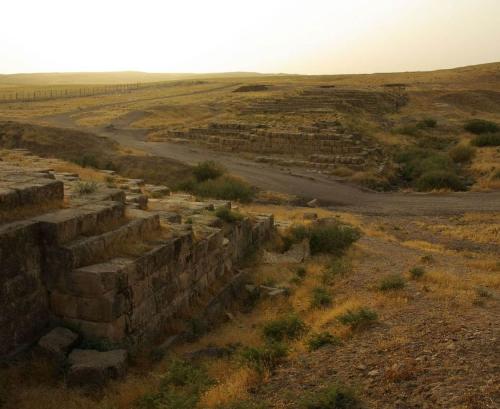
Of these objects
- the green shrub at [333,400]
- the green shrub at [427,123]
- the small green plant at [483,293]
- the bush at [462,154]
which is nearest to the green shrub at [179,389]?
the green shrub at [333,400]

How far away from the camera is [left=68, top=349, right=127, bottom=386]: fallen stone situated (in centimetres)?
585

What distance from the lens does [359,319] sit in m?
6.99

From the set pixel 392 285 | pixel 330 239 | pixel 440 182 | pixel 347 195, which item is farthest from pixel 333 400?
pixel 440 182

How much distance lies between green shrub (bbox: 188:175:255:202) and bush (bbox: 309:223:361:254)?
7.26 m

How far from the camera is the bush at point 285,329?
24.0 ft

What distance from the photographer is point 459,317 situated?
6.85 meters

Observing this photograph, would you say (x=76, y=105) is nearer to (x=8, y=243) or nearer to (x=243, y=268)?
(x=243, y=268)

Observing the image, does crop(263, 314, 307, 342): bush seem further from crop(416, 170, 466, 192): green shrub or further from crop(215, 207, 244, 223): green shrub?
crop(416, 170, 466, 192): green shrub

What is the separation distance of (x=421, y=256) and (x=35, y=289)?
9.82m

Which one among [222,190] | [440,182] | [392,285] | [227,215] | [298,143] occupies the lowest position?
[440,182]

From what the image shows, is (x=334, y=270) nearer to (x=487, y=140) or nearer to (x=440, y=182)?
(x=440, y=182)

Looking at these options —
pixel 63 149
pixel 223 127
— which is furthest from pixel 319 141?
pixel 63 149

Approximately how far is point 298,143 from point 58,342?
26614mm

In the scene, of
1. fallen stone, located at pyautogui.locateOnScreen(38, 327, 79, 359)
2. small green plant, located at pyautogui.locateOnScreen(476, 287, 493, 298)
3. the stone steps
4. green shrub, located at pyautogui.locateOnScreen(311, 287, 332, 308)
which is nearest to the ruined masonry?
the stone steps
